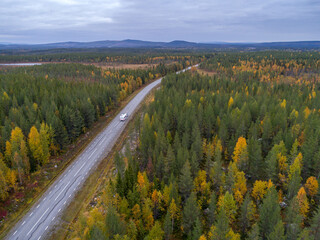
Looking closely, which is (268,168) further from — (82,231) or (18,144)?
(18,144)

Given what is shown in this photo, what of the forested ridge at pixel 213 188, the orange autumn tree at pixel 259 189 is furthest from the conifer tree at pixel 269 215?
the orange autumn tree at pixel 259 189

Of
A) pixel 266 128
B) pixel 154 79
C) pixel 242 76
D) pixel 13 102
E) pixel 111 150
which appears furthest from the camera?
pixel 154 79

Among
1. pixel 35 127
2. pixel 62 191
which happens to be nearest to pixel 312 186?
pixel 62 191

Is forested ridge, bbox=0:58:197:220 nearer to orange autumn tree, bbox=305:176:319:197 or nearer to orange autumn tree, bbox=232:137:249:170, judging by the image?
orange autumn tree, bbox=232:137:249:170

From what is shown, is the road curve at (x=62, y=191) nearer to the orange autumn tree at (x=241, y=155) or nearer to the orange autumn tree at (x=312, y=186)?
the orange autumn tree at (x=241, y=155)

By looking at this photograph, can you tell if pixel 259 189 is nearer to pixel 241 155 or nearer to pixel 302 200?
pixel 302 200

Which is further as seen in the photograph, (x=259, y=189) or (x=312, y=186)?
(x=312, y=186)

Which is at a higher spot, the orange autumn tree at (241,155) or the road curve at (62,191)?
the orange autumn tree at (241,155)

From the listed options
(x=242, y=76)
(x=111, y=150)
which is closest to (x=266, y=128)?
A: (x=111, y=150)
